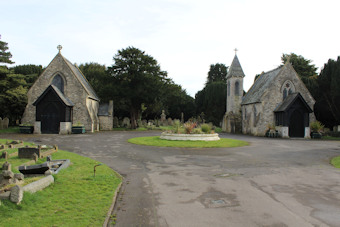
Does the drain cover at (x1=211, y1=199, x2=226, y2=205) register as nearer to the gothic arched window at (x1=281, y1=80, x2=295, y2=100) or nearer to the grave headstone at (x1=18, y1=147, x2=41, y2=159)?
the grave headstone at (x1=18, y1=147, x2=41, y2=159)

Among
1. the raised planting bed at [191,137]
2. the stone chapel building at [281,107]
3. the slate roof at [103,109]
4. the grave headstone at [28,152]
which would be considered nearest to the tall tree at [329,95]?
the stone chapel building at [281,107]

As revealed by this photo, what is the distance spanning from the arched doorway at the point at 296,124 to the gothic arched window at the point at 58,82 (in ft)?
90.9

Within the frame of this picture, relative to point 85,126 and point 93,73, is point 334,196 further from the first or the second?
point 93,73

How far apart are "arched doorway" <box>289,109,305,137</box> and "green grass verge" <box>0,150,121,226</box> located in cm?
2686

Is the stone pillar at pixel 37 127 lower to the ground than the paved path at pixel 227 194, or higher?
higher

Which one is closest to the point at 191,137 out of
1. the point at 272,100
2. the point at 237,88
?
the point at 272,100

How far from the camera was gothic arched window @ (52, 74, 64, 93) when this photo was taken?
31.4m

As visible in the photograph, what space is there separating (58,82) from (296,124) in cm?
2903

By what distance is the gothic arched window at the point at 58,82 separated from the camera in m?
31.4

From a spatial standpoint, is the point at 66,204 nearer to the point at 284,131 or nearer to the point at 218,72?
the point at 284,131

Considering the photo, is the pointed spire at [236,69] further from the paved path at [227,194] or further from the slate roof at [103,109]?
the paved path at [227,194]

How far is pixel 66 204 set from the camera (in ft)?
17.8

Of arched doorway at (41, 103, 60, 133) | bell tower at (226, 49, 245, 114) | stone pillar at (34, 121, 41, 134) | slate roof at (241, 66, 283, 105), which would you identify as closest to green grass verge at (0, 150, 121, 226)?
arched doorway at (41, 103, 60, 133)

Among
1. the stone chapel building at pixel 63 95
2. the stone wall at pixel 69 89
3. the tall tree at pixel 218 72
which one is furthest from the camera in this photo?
the tall tree at pixel 218 72
